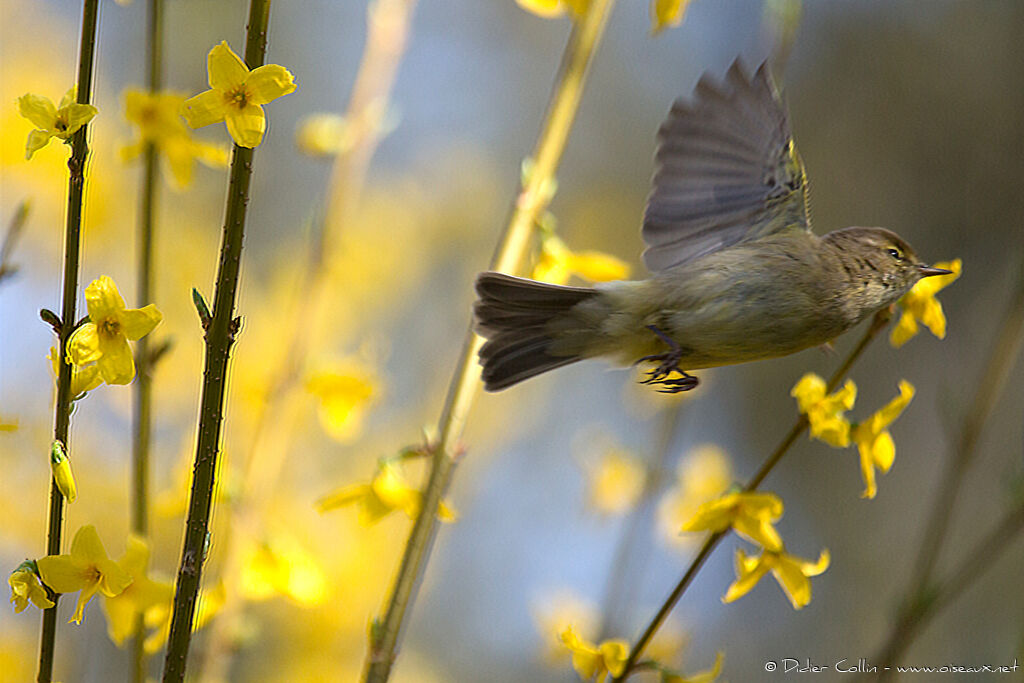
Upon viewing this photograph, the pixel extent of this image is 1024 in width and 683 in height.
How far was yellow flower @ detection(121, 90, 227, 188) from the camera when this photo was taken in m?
1.50

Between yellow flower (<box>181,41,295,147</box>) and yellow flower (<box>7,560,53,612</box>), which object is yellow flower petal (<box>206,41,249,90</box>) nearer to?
yellow flower (<box>181,41,295,147</box>)

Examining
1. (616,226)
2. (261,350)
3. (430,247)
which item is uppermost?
(616,226)

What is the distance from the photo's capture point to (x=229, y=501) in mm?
1884

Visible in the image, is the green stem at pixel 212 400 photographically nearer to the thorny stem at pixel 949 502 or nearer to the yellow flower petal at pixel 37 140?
the yellow flower petal at pixel 37 140

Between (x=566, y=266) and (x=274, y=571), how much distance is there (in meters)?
0.87

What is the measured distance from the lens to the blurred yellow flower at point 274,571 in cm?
188

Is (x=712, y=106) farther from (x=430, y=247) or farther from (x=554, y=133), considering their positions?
(x=430, y=247)

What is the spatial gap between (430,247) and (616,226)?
1.83 meters

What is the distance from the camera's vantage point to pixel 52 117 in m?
1.09

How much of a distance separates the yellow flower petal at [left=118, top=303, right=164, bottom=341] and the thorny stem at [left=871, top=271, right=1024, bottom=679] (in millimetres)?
1275

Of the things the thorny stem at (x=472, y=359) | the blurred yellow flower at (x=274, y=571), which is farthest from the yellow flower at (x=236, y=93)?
the blurred yellow flower at (x=274, y=571)

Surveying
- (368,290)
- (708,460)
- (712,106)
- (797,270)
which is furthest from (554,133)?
(368,290)

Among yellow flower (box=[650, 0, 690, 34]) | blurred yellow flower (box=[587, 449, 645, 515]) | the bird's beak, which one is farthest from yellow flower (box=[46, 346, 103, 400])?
blurred yellow flower (box=[587, 449, 645, 515])

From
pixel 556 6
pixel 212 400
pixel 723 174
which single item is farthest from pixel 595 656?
pixel 556 6
